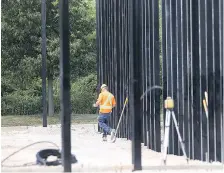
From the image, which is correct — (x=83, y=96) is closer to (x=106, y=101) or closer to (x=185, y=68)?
(x=106, y=101)

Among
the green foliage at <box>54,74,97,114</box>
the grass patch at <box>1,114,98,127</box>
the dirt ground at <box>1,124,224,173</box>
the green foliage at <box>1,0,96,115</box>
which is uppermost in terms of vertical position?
the green foliage at <box>1,0,96,115</box>

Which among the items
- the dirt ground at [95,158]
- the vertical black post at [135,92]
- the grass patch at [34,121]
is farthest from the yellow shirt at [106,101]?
the grass patch at [34,121]

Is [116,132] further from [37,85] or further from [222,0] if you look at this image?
[37,85]

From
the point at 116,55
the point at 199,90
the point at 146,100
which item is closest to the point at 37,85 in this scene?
the point at 116,55

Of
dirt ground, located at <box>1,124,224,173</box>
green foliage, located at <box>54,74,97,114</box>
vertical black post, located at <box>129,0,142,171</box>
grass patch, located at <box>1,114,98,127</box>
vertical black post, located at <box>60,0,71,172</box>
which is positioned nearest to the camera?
vertical black post, located at <box>60,0,71,172</box>

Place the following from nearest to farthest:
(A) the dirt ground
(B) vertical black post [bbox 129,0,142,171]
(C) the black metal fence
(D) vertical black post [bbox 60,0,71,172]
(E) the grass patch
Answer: (D) vertical black post [bbox 60,0,71,172]
(B) vertical black post [bbox 129,0,142,171]
(A) the dirt ground
(C) the black metal fence
(E) the grass patch

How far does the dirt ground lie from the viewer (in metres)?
10.3

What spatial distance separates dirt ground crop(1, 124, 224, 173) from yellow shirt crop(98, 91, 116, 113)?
106 centimetres

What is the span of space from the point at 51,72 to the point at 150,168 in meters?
21.9

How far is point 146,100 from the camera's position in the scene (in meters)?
14.9

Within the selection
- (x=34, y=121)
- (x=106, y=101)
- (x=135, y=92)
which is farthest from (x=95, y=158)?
(x=34, y=121)

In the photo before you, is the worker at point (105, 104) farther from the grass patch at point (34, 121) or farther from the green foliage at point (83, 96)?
the green foliage at point (83, 96)

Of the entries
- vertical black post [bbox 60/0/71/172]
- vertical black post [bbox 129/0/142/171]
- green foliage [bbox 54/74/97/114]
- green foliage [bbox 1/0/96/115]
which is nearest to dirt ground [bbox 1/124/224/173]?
vertical black post [bbox 129/0/142/171]

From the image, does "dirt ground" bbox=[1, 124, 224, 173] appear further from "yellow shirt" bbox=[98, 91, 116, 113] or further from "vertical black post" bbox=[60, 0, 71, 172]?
"yellow shirt" bbox=[98, 91, 116, 113]
